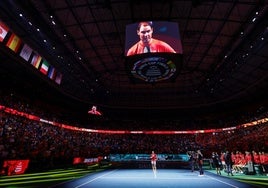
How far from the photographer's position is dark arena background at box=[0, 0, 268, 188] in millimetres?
16250

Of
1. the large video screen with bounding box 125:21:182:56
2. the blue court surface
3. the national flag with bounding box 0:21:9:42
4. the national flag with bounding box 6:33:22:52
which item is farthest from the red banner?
the large video screen with bounding box 125:21:182:56

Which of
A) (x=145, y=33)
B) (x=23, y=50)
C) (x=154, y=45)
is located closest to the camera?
(x=154, y=45)

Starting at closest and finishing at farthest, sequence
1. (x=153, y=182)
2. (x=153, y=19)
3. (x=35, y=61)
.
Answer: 1. (x=153, y=182)
2. (x=35, y=61)
3. (x=153, y=19)

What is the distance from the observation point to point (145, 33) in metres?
15.5

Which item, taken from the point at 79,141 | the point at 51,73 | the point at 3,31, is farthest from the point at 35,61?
the point at 79,141

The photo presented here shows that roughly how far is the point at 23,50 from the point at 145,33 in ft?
30.2

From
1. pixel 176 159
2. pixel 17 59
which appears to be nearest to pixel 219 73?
pixel 176 159

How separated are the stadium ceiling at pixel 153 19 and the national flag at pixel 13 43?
190 cm

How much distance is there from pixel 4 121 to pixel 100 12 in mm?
15331

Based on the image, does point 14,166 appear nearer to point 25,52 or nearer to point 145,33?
point 25,52

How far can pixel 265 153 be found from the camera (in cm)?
1839

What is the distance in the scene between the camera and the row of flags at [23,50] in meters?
14.9

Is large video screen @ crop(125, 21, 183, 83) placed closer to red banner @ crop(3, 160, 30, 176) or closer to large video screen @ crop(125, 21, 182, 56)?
large video screen @ crop(125, 21, 182, 56)

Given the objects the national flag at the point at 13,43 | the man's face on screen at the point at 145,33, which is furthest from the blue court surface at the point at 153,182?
the national flag at the point at 13,43
